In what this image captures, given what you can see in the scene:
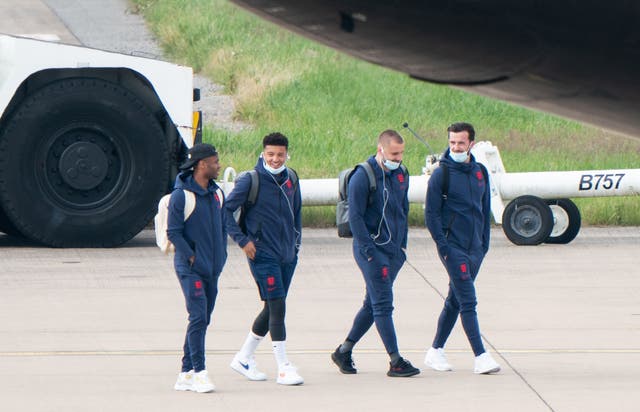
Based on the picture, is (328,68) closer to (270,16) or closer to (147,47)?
(147,47)

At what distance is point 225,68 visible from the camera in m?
25.3

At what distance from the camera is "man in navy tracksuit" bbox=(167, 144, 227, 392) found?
8.04 metres

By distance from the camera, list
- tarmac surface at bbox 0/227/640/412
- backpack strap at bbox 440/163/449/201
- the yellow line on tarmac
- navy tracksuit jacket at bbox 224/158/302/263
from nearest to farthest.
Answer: tarmac surface at bbox 0/227/640/412
navy tracksuit jacket at bbox 224/158/302/263
backpack strap at bbox 440/163/449/201
the yellow line on tarmac

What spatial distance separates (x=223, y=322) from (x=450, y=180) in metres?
2.44

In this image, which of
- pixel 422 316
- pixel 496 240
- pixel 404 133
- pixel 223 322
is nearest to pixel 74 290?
pixel 223 322

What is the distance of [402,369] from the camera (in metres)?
8.62

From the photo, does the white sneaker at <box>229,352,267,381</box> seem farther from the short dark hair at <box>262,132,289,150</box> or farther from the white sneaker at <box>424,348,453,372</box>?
the short dark hair at <box>262,132,289,150</box>

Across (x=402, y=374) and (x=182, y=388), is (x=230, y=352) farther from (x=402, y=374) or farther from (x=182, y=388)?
(x=402, y=374)

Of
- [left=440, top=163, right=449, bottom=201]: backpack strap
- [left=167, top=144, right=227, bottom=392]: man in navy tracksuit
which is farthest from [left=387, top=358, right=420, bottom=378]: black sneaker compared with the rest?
[left=167, top=144, right=227, bottom=392]: man in navy tracksuit

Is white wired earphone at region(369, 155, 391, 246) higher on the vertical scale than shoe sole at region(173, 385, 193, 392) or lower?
higher

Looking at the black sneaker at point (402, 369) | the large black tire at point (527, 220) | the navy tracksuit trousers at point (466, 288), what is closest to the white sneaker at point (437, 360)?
the navy tracksuit trousers at point (466, 288)

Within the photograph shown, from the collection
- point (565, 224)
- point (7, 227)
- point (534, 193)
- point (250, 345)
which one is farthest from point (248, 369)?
point (565, 224)

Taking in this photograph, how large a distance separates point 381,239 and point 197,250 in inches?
49.7

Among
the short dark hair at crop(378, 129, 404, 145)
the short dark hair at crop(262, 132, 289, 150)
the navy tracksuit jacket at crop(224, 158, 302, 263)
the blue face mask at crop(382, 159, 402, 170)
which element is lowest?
the navy tracksuit jacket at crop(224, 158, 302, 263)
